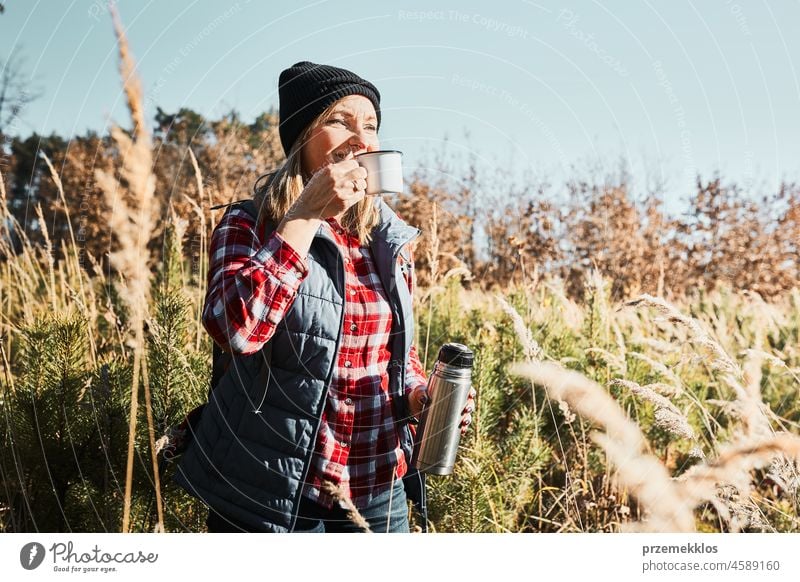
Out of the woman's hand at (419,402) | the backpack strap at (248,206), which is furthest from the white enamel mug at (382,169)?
the woman's hand at (419,402)

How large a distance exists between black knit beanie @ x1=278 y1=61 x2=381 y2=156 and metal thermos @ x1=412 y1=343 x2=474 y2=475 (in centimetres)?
69

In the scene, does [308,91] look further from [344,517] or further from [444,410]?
[344,517]

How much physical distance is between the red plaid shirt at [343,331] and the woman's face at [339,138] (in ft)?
0.58

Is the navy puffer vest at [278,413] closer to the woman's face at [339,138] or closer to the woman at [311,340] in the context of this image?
the woman at [311,340]

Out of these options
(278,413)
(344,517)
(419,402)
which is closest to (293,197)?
(278,413)

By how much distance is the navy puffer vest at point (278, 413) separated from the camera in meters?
1.62

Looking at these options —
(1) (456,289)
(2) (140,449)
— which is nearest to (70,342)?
(2) (140,449)

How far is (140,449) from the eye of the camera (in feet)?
6.75

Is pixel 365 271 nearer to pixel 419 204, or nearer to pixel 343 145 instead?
pixel 343 145

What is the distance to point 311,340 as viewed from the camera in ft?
5.31
